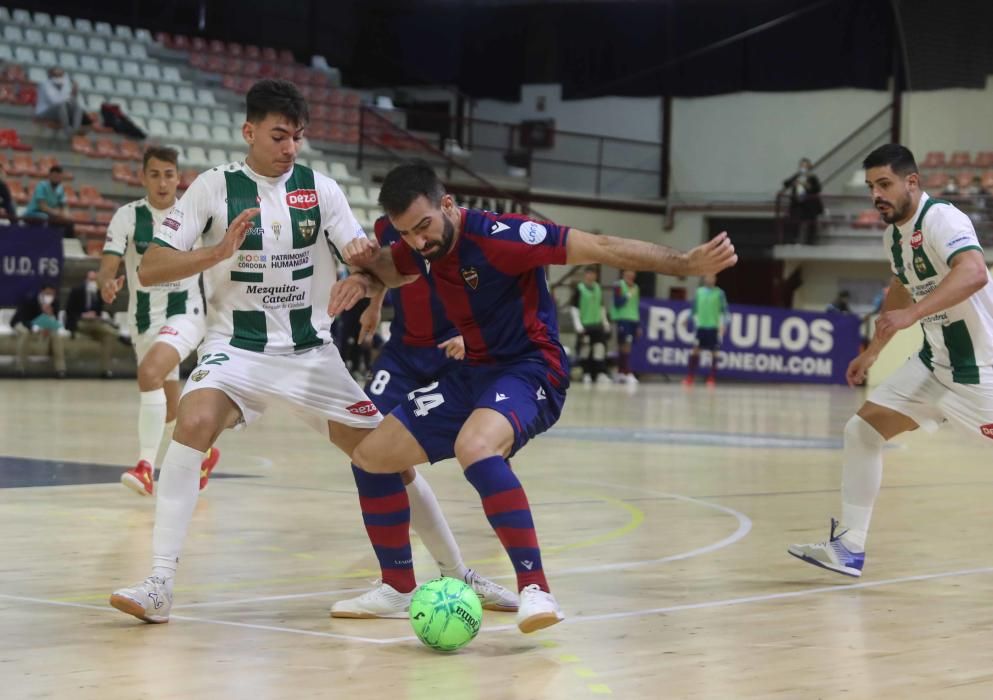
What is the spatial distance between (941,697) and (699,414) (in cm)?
1393

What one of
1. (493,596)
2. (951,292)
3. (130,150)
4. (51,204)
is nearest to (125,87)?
(130,150)

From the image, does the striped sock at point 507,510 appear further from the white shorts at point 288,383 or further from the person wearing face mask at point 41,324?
the person wearing face mask at point 41,324

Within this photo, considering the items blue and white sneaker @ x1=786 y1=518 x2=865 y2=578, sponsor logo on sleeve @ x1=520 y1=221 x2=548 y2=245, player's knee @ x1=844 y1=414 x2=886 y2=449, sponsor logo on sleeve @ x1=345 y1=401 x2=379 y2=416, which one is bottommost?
blue and white sneaker @ x1=786 y1=518 x2=865 y2=578

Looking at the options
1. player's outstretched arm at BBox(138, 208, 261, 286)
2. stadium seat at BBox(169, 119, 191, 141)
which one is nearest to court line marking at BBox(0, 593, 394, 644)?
player's outstretched arm at BBox(138, 208, 261, 286)

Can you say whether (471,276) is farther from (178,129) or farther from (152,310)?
(178,129)

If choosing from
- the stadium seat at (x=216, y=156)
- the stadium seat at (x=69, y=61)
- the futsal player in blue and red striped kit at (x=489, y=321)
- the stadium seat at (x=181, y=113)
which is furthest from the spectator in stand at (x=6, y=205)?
the futsal player in blue and red striped kit at (x=489, y=321)

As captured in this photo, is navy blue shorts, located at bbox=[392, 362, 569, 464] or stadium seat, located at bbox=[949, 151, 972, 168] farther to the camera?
stadium seat, located at bbox=[949, 151, 972, 168]

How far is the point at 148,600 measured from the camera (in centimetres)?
515

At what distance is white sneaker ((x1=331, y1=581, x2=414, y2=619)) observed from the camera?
5.48 m

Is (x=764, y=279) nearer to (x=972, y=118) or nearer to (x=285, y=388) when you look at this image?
(x=972, y=118)

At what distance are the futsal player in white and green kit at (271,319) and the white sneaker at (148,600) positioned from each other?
0.34 feet

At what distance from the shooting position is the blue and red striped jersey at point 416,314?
6.39 meters

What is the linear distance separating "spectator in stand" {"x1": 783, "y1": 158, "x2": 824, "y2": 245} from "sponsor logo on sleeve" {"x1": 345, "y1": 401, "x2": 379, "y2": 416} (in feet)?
89.7

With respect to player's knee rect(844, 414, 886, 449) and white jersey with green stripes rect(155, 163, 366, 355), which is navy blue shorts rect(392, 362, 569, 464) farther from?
player's knee rect(844, 414, 886, 449)
